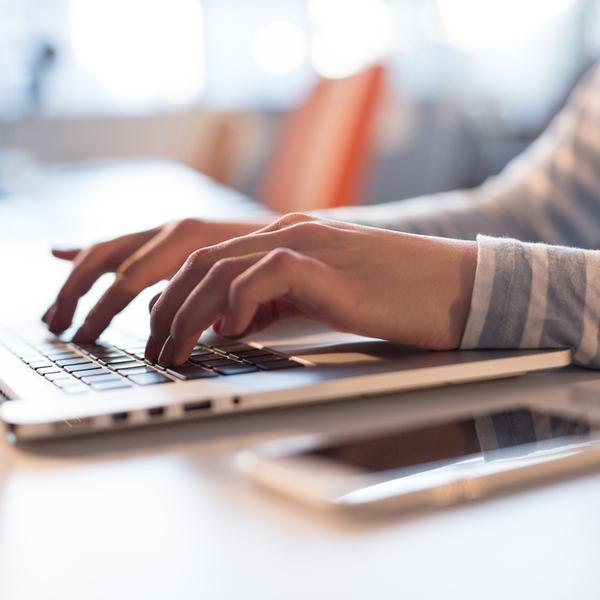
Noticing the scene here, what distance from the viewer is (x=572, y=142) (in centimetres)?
98

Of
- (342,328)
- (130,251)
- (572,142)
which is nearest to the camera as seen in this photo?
(342,328)

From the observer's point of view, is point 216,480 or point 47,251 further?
point 47,251

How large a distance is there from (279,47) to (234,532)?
454cm

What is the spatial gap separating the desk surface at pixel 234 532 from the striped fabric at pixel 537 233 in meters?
0.13

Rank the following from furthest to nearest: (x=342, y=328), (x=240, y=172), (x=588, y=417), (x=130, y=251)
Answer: (x=240, y=172)
(x=130, y=251)
(x=342, y=328)
(x=588, y=417)

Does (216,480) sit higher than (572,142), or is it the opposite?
(572,142)

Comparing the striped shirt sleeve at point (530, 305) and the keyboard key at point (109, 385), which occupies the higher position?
the striped shirt sleeve at point (530, 305)

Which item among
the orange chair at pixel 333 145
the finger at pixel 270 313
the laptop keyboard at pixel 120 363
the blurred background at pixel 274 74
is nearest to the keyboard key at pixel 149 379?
the laptop keyboard at pixel 120 363

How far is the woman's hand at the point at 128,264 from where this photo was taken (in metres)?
0.56

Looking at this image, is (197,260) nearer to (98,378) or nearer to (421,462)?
(98,378)

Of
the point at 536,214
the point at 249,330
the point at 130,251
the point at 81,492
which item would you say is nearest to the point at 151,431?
the point at 81,492

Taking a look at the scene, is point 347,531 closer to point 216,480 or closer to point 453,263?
point 216,480

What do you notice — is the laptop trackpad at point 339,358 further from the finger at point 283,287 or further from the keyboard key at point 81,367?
the keyboard key at point 81,367

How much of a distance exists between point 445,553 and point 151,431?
178 millimetres
